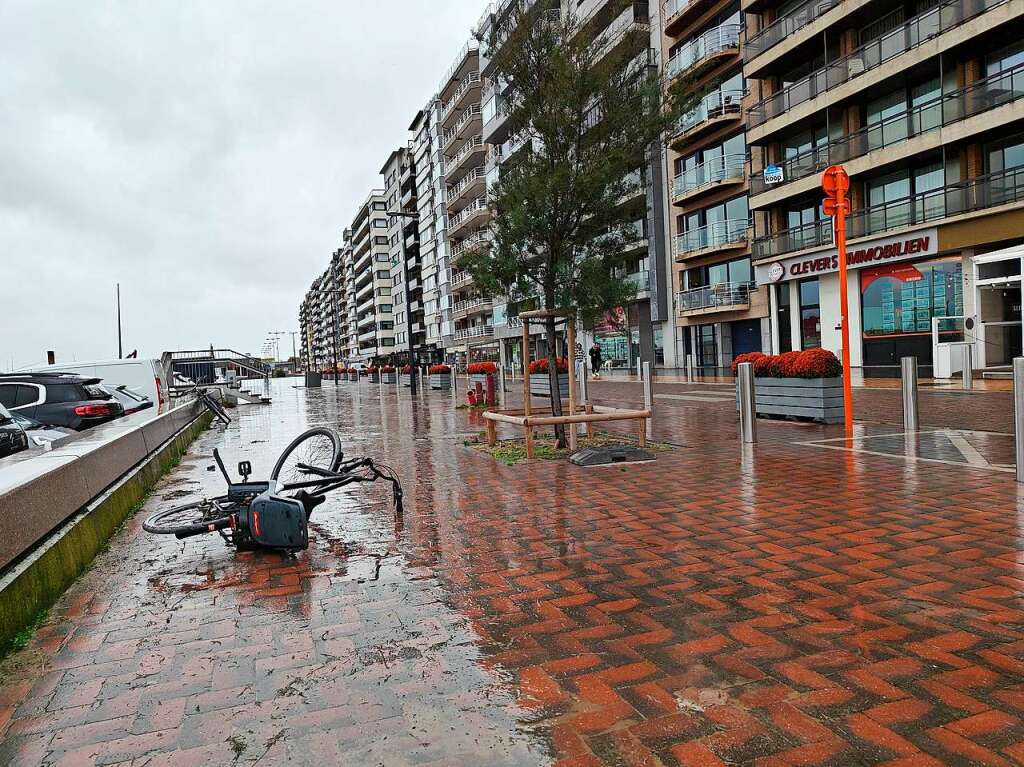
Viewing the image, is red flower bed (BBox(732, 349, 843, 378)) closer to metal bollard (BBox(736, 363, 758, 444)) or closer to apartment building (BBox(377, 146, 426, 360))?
metal bollard (BBox(736, 363, 758, 444))

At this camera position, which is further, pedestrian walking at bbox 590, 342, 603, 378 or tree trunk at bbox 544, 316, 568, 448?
pedestrian walking at bbox 590, 342, 603, 378

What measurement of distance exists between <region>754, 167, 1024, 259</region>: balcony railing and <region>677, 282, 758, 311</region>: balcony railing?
278 cm

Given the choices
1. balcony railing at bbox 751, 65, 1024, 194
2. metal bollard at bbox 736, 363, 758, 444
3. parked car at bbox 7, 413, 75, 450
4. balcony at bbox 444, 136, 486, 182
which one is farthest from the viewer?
balcony at bbox 444, 136, 486, 182

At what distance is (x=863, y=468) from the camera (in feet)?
25.0

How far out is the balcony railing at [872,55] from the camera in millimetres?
22625

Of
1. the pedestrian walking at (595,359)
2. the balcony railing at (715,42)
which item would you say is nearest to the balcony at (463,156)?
the pedestrian walking at (595,359)

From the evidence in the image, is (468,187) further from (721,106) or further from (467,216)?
(721,106)

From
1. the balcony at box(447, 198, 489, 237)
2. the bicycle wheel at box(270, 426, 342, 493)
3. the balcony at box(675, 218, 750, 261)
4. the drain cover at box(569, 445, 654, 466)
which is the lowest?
the drain cover at box(569, 445, 654, 466)

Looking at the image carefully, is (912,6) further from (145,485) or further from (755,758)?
(755,758)

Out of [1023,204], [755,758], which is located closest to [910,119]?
[1023,204]

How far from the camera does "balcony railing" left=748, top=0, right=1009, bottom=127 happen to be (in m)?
22.6

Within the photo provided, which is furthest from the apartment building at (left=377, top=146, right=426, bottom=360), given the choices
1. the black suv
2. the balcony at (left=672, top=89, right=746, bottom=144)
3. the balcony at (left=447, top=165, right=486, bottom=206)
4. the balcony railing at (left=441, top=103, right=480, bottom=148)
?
the black suv

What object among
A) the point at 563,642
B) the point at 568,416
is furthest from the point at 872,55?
the point at 563,642

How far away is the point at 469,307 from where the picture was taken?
7125 cm
